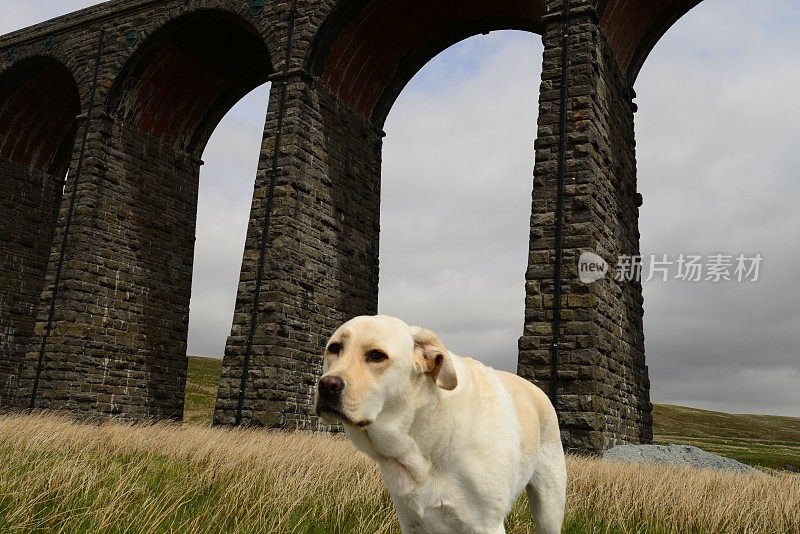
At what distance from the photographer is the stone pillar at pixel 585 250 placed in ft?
32.8

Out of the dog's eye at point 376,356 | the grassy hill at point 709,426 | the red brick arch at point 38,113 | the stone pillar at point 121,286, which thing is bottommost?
the grassy hill at point 709,426

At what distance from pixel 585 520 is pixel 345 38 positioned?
12.8 m

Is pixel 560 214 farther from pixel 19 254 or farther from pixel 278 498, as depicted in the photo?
pixel 19 254

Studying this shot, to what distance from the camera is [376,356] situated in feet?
8.06

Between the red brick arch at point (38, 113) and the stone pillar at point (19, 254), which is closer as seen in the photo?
the stone pillar at point (19, 254)

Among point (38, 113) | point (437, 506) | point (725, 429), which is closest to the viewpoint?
point (437, 506)

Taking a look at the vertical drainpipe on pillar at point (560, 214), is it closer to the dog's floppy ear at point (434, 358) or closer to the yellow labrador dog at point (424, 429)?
the yellow labrador dog at point (424, 429)

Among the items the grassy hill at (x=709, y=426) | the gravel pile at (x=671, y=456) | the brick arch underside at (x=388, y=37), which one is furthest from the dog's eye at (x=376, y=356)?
the grassy hill at (x=709, y=426)

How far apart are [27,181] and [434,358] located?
22.0 metres

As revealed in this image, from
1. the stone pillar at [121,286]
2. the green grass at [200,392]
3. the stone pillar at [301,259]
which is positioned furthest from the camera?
the green grass at [200,392]

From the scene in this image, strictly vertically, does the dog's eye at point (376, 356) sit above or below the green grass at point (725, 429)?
above

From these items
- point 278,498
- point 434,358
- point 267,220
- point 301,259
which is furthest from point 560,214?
point 434,358

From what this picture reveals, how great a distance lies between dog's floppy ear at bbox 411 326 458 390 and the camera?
2537 mm

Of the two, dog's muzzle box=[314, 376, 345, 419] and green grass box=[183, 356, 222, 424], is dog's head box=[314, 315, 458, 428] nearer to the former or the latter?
dog's muzzle box=[314, 376, 345, 419]
